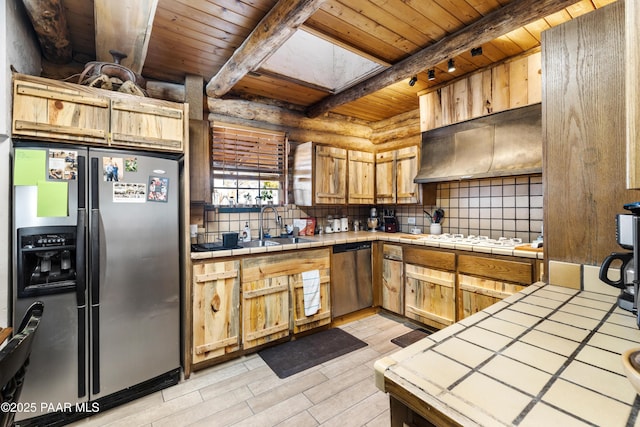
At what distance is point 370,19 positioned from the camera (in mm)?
2012

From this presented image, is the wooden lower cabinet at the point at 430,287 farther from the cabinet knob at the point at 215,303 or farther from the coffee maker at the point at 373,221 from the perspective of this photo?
the cabinet knob at the point at 215,303

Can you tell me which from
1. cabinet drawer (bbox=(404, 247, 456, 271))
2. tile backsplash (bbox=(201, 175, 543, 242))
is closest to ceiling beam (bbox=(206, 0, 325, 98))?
tile backsplash (bbox=(201, 175, 543, 242))

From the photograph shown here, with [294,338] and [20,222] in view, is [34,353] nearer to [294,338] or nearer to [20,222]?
[20,222]

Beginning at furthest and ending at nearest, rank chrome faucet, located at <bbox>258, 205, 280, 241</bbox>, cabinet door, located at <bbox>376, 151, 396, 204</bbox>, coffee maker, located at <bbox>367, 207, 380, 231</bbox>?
coffee maker, located at <bbox>367, 207, 380, 231</bbox>
cabinet door, located at <bbox>376, 151, 396, 204</bbox>
chrome faucet, located at <bbox>258, 205, 280, 241</bbox>

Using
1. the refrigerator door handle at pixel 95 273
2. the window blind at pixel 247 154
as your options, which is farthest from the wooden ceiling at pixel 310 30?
the refrigerator door handle at pixel 95 273

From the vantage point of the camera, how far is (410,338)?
2842 millimetres

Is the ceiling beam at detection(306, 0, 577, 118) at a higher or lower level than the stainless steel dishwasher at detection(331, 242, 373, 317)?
higher

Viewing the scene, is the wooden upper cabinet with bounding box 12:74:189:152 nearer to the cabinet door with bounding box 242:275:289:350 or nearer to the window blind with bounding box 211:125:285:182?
the window blind with bounding box 211:125:285:182

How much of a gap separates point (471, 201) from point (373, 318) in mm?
1772

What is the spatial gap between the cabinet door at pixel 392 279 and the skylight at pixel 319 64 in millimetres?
1931

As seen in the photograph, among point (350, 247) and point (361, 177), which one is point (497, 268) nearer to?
point (350, 247)

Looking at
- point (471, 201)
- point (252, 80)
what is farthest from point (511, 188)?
point (252, 80)

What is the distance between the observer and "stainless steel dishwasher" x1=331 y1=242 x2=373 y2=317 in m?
3.06

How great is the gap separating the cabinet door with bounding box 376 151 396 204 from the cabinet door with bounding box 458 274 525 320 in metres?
1.39
